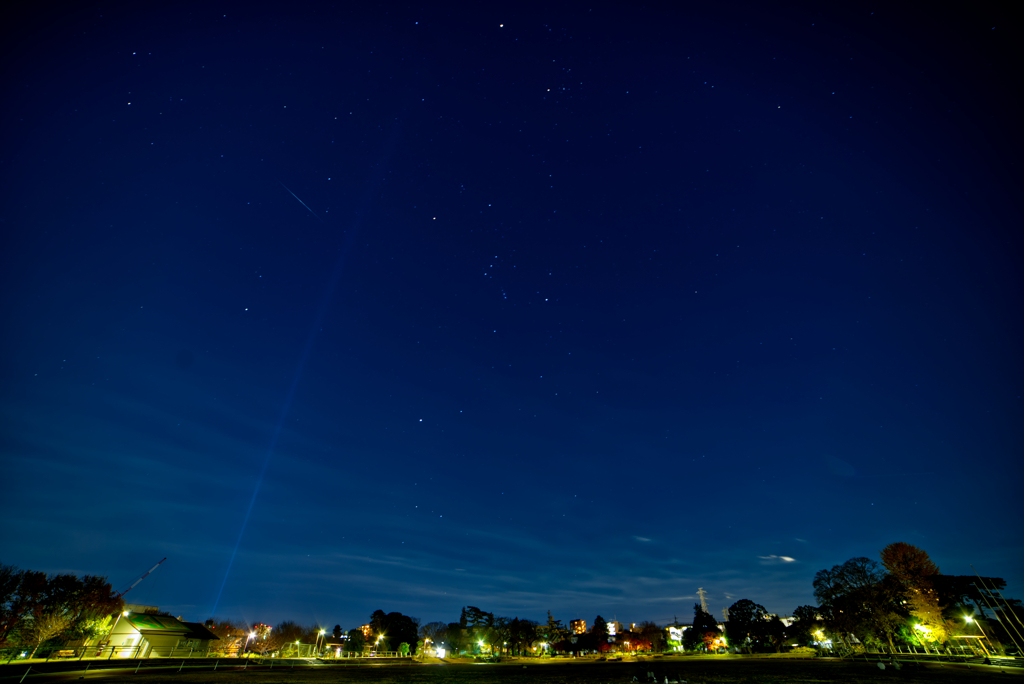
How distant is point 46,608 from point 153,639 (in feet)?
45.4

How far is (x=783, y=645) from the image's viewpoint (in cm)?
10644

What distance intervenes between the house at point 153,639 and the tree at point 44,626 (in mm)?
6617

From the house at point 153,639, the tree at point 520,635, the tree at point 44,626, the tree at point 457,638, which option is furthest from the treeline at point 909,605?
the tree at point 44,626

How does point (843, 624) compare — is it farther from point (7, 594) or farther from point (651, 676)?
point (7, 594)

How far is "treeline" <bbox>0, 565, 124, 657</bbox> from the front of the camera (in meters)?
47.5

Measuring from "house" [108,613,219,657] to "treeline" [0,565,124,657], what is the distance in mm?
2257

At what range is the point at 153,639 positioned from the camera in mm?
59469

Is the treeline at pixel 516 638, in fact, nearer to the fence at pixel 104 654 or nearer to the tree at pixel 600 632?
the tree at pixel 600 632

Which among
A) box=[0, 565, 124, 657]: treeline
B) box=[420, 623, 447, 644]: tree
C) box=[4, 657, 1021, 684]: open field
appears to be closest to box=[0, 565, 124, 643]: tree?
box=[0, 565, 124, 657]: treeline

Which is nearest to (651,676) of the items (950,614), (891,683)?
(891,683)

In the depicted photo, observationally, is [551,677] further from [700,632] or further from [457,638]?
[700,632]

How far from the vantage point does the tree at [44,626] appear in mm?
46625

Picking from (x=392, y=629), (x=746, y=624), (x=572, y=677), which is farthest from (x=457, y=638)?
(x=572, y=677)

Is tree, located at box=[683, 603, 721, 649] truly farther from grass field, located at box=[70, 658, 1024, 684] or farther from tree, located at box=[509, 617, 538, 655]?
grass field, located at box=[70, 658, 1024, 684]
